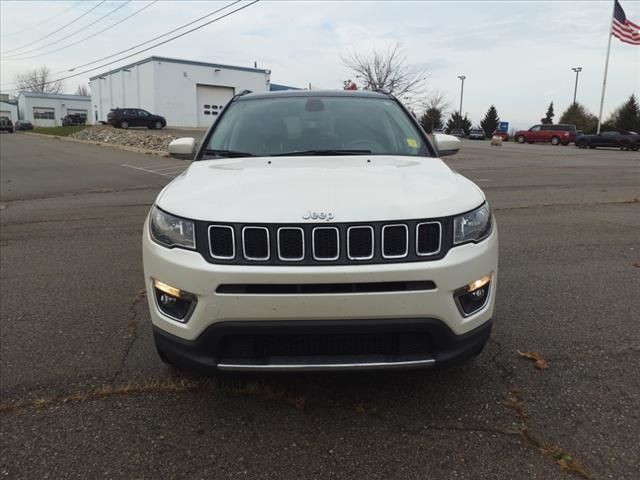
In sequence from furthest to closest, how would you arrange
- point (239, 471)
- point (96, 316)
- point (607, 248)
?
point (607, 248) → point (96, 316) → point (239, 471)

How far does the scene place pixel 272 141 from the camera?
12.2ft

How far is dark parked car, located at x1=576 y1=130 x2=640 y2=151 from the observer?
35.1m

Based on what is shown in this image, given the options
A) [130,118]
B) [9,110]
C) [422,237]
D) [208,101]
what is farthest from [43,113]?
[422,237]

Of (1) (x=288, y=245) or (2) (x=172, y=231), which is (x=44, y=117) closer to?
(2) (x=172, y=231)

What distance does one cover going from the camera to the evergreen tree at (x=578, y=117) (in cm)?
6432

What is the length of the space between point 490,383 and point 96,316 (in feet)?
9.87

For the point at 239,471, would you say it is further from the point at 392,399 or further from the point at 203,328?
the point at 392,399

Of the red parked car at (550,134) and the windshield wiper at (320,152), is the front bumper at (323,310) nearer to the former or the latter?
the windshield wiper at (320,152)

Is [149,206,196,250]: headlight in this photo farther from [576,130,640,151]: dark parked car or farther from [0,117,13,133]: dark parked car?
[0,117,13,133]: dark parked car

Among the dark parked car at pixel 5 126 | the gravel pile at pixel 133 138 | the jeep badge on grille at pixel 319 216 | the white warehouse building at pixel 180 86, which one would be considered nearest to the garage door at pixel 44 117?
the dark parked car at pixel 5 126

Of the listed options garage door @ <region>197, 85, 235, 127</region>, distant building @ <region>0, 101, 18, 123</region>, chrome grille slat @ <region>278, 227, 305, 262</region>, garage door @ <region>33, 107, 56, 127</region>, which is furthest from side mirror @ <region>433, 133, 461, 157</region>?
distant building @ <region>0, 101, 18, 123</region>

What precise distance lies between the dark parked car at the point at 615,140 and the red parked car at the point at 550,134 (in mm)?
5327

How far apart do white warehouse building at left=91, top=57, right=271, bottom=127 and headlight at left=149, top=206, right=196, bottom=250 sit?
1655 inches

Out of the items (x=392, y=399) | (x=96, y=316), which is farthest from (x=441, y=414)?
(x=96, y=316)
